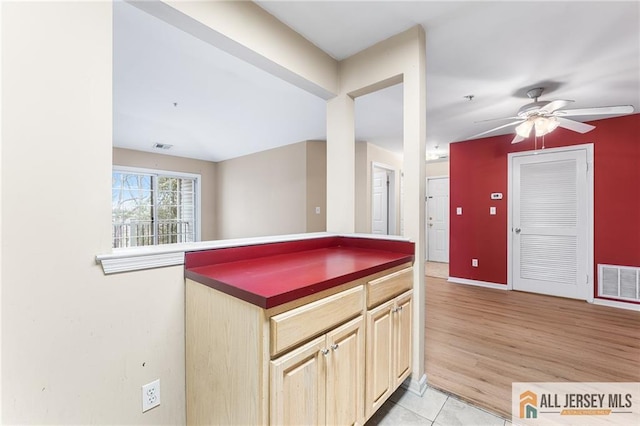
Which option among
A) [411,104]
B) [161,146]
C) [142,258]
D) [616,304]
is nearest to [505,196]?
[616,304]

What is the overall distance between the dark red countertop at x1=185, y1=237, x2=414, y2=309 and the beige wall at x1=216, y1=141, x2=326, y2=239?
2510mm

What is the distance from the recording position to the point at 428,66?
2.32m

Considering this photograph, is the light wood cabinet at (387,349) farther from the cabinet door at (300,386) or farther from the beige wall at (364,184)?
the beige wall at (364,184)

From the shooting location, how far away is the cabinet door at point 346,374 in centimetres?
114

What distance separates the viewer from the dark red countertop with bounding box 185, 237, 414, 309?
0.99m

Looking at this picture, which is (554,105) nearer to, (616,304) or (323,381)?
(616,304)

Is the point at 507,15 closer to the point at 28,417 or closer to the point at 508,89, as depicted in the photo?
the point at 508,89

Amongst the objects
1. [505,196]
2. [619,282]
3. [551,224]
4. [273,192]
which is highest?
[273,192]

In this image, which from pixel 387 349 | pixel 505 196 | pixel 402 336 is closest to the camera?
pixel 387 349

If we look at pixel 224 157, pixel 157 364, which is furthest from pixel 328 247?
pixel 224 157

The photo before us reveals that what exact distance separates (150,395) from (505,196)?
464 cm

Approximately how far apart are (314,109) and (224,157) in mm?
3137

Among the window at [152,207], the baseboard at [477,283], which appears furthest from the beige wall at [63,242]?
the baseboard at [477,283]

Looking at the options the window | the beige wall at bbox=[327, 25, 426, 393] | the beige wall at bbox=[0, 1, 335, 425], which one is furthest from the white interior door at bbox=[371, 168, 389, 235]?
the beige wall at bbox=[0, 1, 335, 425]
